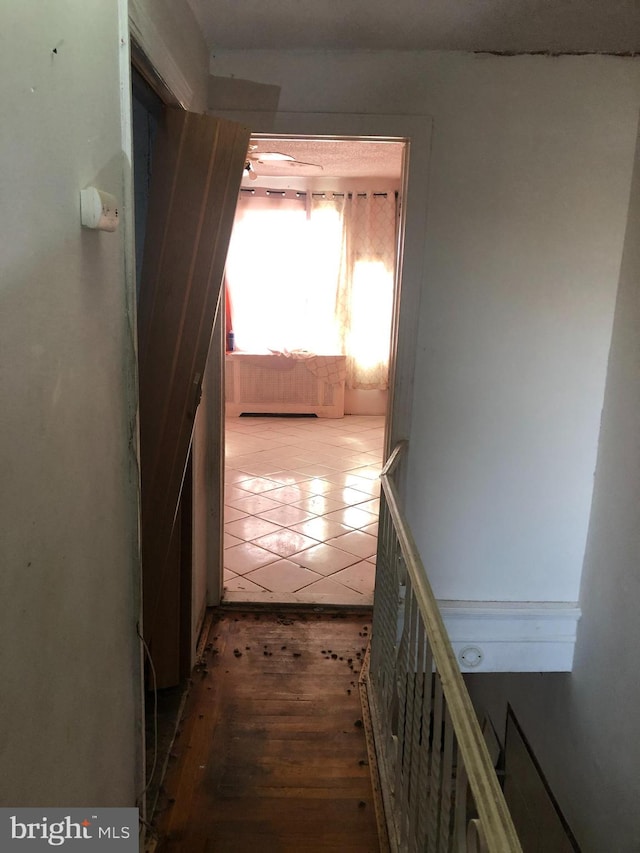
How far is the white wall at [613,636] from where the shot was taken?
2.44 metres

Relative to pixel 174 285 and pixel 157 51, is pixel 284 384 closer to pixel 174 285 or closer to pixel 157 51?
pixel 174 285

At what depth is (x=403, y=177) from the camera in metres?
2.62

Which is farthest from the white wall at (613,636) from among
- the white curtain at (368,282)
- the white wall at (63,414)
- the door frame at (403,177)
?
the white curtain at (368,282)

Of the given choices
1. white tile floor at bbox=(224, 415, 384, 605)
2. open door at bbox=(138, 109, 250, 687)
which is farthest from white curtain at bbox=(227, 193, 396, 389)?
open door at bbox=(138, 109, 250, 687)

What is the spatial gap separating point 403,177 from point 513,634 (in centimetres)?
217

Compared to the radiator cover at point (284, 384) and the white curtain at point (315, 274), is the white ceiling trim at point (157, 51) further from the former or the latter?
the radiator cover at point (284, 384)

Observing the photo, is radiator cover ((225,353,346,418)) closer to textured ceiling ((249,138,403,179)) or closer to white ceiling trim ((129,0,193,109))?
textured ceiling ((249,138,403,179))

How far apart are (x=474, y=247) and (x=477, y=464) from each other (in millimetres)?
968

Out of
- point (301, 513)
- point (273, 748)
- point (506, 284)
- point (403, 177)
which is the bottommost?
point (273, 748)

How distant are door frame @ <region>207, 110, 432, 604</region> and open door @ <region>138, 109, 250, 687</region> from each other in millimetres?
742

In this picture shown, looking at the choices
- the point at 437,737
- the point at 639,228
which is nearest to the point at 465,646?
the point at 437,737

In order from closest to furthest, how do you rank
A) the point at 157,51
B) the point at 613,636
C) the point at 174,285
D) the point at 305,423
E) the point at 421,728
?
the point at 421,728 → the point at 157,51 → the point at 174,285 → the point at 613,636 → the point at 305,423

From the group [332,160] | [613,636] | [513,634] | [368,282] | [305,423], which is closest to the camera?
[613,636]

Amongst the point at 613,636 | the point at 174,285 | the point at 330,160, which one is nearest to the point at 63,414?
the point at 174,285
